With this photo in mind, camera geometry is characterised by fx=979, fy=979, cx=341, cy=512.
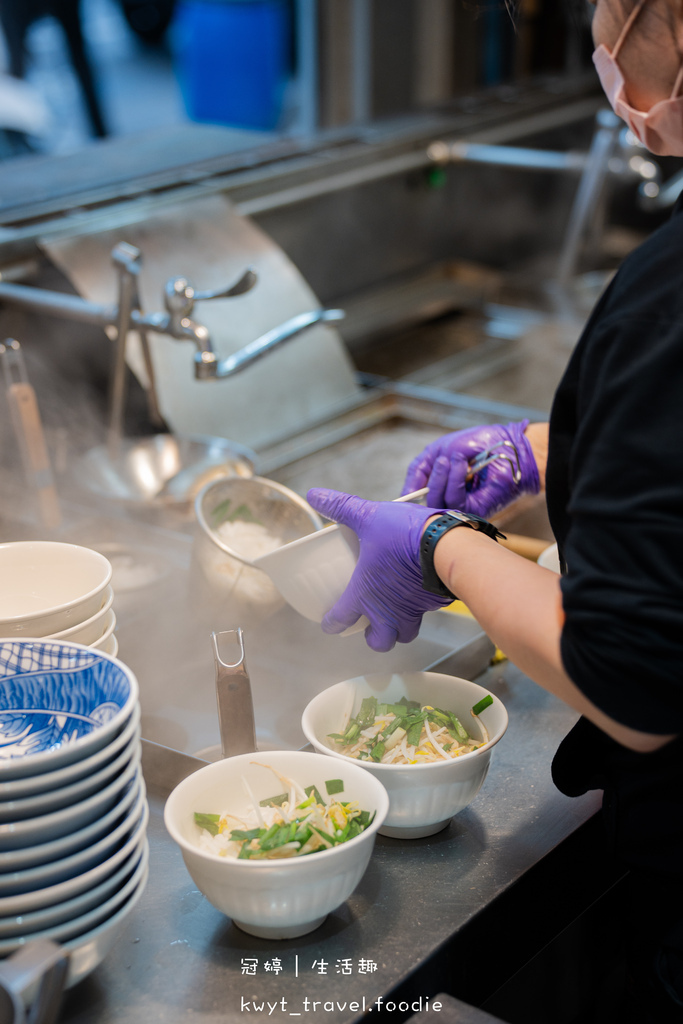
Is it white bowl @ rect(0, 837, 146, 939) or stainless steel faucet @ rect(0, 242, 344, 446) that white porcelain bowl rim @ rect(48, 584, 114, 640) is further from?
stainless steel faucet @ rect(0, 242, 344, 446)

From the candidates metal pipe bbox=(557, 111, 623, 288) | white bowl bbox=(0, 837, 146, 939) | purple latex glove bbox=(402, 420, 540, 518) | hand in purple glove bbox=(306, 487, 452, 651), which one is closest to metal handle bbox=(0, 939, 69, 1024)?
white bowl bbox=(0, 837, 146, 939)

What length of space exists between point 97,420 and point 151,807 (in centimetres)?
111

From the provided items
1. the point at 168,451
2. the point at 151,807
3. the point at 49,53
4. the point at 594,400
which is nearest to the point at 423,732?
the point at 151,807

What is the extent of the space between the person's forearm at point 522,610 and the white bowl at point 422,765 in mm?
174

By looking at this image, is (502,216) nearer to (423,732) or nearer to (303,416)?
(303,416)

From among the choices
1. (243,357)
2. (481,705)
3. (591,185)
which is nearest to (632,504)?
(481,705)

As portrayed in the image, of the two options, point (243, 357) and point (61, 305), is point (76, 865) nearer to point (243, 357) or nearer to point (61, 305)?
point (243, 357)

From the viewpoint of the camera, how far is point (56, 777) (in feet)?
2.61

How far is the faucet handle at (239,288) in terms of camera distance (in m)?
1.72

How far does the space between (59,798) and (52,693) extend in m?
0.15

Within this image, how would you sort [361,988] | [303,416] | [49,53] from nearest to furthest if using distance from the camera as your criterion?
[361,988] < [303,416] < [49,53]

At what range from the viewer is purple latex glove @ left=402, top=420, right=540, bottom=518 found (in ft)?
4.59

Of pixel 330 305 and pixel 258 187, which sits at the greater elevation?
pixel 258 187

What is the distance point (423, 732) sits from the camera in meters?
1.11
